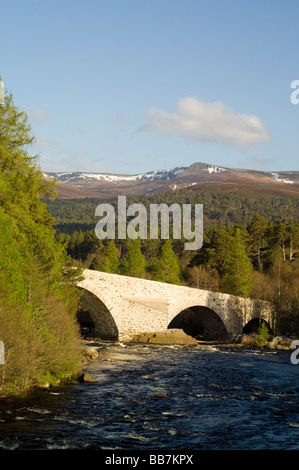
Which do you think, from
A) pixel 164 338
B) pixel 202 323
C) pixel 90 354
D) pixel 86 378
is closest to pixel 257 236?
pixel 202 323

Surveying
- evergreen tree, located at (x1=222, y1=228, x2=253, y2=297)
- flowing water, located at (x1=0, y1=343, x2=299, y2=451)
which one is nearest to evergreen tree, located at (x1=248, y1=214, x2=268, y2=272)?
evergreen tree, located at (x1=222, y1=228, x2=253, y2=297)

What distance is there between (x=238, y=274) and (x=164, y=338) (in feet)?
55.3

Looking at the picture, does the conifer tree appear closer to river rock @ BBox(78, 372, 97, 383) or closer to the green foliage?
the green foliage

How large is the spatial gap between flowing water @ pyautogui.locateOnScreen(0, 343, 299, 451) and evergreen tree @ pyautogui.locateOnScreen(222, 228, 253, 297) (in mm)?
23313

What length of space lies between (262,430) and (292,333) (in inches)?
1184

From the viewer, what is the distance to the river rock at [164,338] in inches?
1379

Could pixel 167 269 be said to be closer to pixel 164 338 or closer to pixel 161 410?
pixel 164 338

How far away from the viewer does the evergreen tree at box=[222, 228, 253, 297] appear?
163 ft

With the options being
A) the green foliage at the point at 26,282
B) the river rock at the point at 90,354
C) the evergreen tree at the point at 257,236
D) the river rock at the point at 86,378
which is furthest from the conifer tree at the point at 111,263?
the river rock at the point at 86,378

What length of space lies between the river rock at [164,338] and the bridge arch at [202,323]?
5677 millimetres

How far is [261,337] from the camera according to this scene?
1511 inches

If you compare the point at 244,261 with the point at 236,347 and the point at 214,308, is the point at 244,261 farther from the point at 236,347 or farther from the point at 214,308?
the point at 236,347
